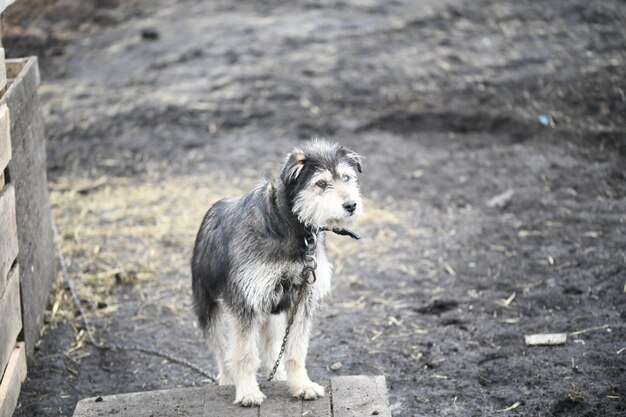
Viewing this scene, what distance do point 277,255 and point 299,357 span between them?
712 mm

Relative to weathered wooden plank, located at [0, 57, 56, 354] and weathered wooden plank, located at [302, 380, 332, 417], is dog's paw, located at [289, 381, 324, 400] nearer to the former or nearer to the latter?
weathered wooden plank, located at [302, 380, 332, 417]

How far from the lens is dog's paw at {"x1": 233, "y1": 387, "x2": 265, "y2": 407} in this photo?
5324mm

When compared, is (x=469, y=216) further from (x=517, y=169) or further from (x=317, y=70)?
(x=317, y=70)

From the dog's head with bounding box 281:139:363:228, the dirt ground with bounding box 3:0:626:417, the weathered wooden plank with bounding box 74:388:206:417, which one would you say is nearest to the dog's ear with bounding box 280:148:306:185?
the dog's head with bounding box 281:139:363:228

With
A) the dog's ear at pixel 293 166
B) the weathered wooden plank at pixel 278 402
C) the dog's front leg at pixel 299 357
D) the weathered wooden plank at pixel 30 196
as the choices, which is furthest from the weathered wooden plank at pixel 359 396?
the weathered wooden plank at pixel 30 196

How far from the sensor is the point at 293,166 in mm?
5062

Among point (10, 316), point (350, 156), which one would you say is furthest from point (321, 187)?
point (10, 316)

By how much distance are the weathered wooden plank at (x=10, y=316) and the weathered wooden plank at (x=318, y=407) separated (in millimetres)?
2041

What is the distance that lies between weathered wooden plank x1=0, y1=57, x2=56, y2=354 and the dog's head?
2.57 m

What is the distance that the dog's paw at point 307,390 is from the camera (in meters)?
5.38

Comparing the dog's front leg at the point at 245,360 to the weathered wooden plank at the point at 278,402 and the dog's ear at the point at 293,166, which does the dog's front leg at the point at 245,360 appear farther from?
the dog's ear at the point at 293,166

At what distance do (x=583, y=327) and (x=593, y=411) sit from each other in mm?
1273

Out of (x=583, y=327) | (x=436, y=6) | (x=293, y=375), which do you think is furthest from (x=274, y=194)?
(x=436, y=6)

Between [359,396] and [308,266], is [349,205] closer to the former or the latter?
[308,266]
